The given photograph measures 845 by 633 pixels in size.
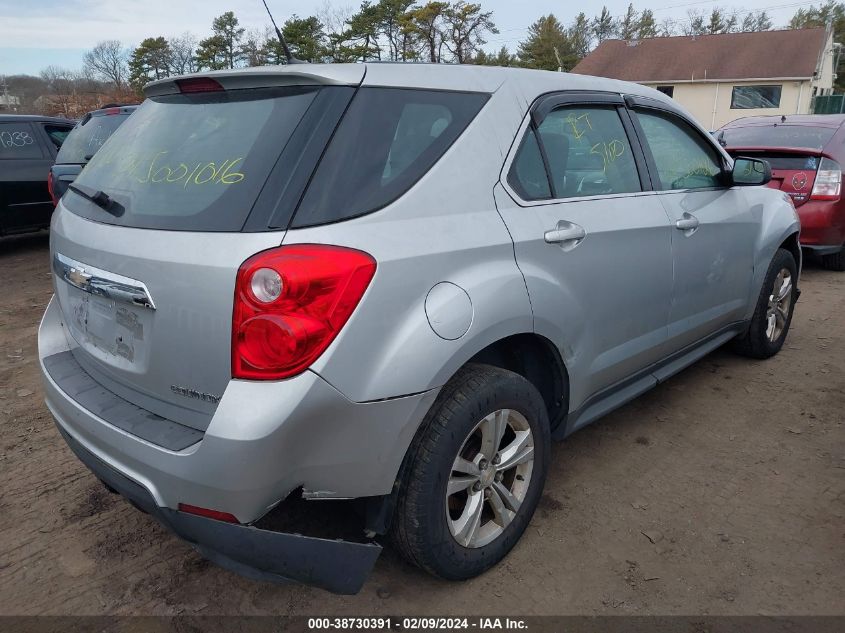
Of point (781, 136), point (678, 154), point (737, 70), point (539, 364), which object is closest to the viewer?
point (539, 364)

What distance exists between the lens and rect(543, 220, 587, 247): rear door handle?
2367 mm

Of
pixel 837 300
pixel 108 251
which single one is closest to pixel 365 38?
pixel 837 300

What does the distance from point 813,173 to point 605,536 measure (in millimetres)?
5443

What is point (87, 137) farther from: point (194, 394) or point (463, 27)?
point (463, 27)

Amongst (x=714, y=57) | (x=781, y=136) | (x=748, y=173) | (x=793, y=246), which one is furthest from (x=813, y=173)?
(x=714, y=57)

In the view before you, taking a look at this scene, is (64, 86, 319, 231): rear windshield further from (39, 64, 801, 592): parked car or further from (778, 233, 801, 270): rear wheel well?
(778, 233, 801, 270): rear wheel well

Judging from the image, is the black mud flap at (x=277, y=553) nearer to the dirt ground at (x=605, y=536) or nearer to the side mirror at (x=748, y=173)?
the dirt ground at (x=605, y=536)

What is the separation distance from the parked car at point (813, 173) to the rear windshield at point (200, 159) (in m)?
5.90

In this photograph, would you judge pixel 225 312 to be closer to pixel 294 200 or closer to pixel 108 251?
pixel 294 200

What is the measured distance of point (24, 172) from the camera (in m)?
8.21

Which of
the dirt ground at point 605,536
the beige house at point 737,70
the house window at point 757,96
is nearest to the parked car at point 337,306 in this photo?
the dirt ground at point 605,536

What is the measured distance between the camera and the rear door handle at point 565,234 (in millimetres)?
2367

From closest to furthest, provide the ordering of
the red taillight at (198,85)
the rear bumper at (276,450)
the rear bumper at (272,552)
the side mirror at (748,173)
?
the rear bumper at (276,450) → the rear bumper at (272,552) → the red taillight at (198,85) → the side mirror at (748,173)

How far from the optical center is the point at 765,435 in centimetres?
340
